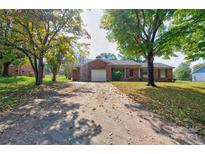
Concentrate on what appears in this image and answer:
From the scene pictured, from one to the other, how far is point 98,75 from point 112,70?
6.53 feet

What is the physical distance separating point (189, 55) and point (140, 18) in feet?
12.5

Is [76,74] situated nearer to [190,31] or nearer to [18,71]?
[18,71]

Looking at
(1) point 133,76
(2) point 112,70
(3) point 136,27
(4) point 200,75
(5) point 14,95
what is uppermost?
(3) point 136,27

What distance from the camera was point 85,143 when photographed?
2990mm

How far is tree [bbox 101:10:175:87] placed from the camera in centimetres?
1065

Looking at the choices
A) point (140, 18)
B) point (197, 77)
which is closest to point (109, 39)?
point (140, 18)

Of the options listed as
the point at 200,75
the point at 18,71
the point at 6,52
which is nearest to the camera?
the point at 6,52

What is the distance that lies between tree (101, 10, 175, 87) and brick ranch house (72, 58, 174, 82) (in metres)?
9.47

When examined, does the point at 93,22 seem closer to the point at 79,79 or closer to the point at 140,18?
the point at 140,18

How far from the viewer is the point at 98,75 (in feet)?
71.3

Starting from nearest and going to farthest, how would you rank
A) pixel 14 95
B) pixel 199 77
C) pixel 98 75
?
pixel 14 95 < pixel 98 75 < pixel 199 77

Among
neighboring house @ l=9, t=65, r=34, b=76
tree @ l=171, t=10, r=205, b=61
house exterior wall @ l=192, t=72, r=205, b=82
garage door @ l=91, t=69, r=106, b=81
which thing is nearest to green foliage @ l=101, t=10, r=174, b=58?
tree @ l=171, t=10, r=205, b=61

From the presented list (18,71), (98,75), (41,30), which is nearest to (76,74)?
(98,75)

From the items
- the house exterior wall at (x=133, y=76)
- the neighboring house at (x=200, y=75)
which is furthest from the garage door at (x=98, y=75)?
the neighboring house at (x=200, y=75)
